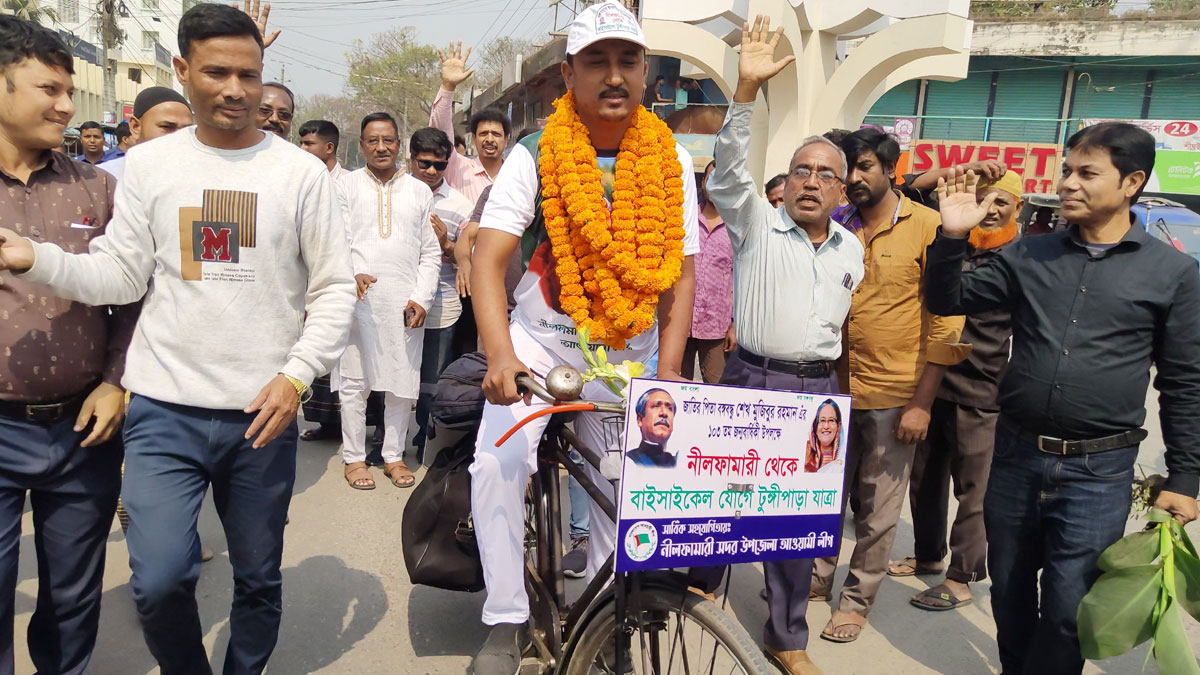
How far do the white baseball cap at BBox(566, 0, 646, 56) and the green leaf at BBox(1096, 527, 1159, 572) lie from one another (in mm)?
2219

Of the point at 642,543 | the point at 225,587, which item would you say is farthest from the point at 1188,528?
the point at 225,587

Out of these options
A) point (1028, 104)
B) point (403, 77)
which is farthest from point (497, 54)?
point (1028, 104)

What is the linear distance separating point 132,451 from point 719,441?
5.59ft

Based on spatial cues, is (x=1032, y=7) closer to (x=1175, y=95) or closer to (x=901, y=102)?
(x=901, y=102)

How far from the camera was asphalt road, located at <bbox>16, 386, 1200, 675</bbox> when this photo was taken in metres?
3.27

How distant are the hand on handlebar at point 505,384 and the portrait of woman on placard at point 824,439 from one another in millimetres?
784

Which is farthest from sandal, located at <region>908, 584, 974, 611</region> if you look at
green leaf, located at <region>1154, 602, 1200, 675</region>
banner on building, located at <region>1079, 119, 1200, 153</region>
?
banner on building, located at <region>1079, 119, 1200, 153</region>

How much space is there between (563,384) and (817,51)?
14.2 m

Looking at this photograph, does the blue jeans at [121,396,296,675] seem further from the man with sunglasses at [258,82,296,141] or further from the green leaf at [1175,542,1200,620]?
the man with sunglasses at [258,82,296,141]

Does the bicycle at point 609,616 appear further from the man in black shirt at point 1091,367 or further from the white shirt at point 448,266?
the white shirt at point 448,266

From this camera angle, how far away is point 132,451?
2350 millimetres

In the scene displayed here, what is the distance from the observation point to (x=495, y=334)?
253 centimetres

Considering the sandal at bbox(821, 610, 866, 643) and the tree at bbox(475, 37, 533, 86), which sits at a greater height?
the tree at bbox(475, 37, 533, 86)

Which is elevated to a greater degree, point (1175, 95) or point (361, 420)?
point (1175, 95)
